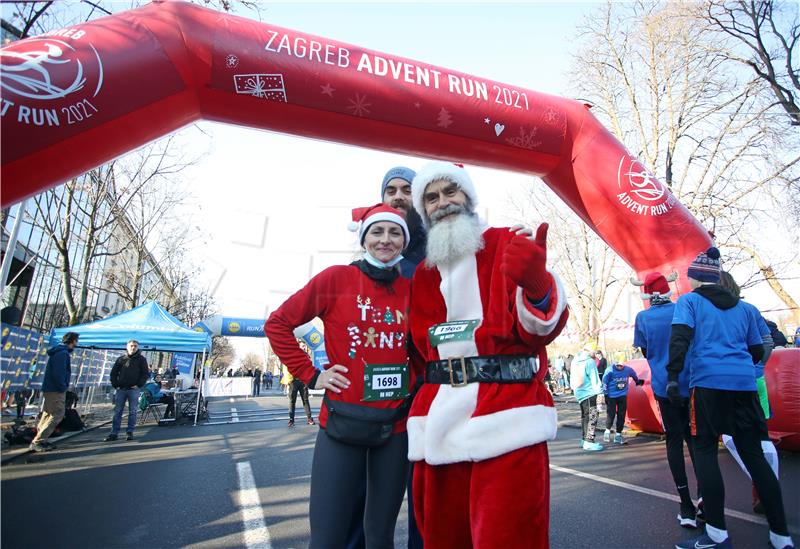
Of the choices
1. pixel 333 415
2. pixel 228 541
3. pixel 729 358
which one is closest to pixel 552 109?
pixel 729 358

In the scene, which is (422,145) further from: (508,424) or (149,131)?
(508,424)

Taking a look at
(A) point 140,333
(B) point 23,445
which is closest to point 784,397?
(B) point 23,445

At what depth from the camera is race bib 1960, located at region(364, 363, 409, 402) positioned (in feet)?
6.57

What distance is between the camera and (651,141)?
563 inches

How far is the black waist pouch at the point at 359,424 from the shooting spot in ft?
6.30

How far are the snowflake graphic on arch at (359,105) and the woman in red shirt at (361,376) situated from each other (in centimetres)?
214

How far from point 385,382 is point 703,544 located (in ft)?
7.82

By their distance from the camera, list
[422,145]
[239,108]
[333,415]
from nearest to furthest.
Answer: [333,415]
[239,108]
[422,145]

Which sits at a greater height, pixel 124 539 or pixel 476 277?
pixel 476 277

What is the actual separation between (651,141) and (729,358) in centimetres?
1356

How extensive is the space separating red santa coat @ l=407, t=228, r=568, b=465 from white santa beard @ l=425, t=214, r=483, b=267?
4cm

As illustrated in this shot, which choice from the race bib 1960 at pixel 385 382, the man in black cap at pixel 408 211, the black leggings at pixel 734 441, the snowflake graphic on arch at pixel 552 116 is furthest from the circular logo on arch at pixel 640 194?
the race bib 1960 at pixel 385 382

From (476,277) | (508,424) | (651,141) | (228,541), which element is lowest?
(228,541)

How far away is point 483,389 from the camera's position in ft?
5.12
